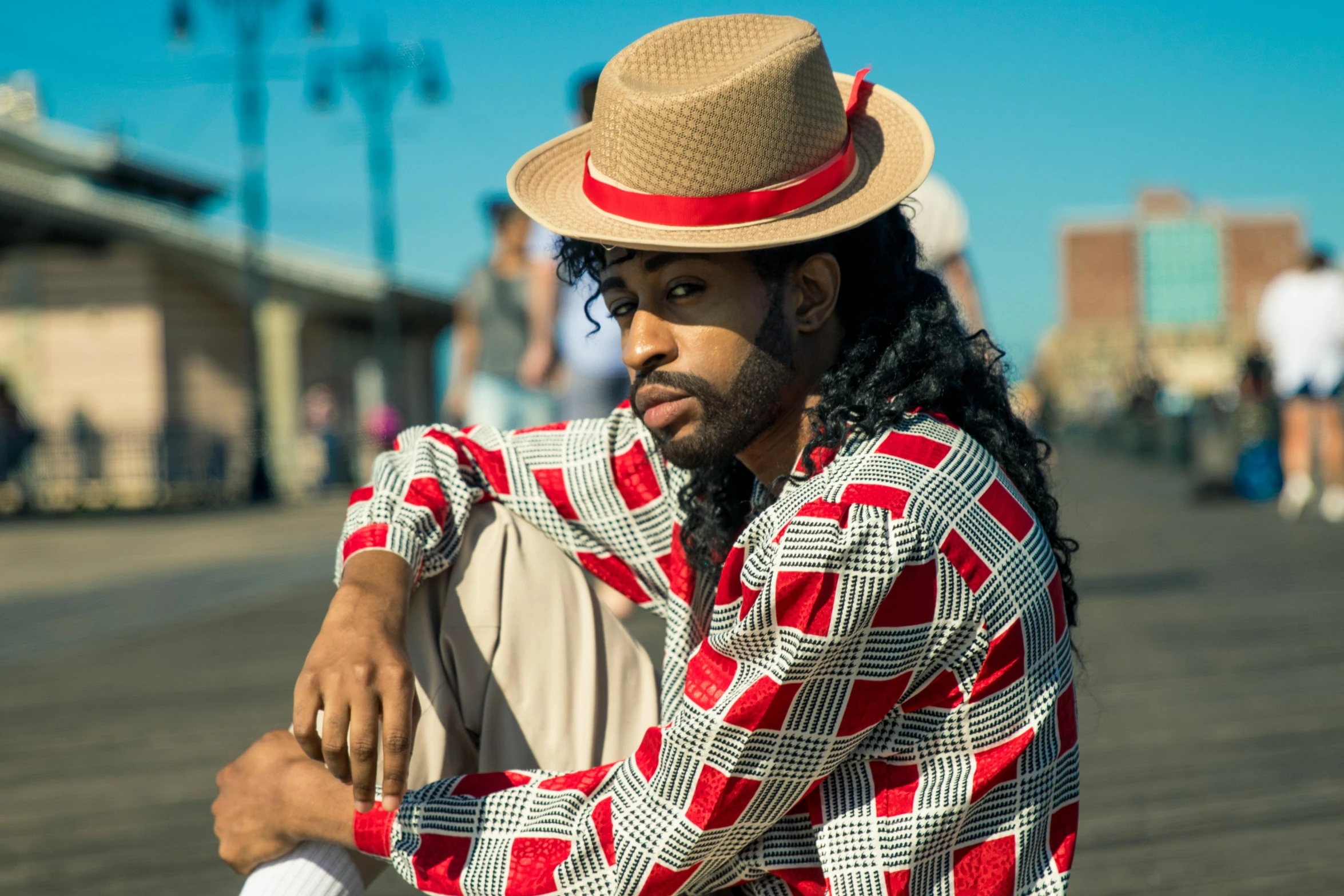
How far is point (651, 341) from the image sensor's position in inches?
65.1

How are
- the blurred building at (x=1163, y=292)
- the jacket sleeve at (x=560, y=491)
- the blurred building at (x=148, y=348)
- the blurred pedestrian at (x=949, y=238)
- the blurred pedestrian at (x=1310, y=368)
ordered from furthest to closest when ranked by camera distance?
the blurred building at (x=1163, y=292), the blurred building at (x=148, y=348), the blurred pedestrian at (x=1310, y=368), the blurred pedestrian at (x=949, y=238), the jacket sleeve at (x=560, y=491)

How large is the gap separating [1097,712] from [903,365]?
2.71m

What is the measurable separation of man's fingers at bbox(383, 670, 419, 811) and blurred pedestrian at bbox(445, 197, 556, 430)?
405cm

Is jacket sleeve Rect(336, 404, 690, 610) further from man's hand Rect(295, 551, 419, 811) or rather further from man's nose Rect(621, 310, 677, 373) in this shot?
man's nose Rect(621, 310, 677, 373)

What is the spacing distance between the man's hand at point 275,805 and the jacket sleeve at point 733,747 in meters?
Result: 0.14

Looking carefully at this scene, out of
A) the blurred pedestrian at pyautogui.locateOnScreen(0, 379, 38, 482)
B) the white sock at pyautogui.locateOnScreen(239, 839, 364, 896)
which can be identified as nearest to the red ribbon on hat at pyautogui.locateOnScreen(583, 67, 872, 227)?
the white sock at pyautogui.locateOnScreen(239, 839, 364, 896)

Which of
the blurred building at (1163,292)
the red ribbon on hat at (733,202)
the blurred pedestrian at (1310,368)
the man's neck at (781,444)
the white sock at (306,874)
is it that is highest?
the red ribbon on hat at (733,202)

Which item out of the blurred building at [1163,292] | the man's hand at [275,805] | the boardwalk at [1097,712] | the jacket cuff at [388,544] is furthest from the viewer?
the blurred building at [1163,292]

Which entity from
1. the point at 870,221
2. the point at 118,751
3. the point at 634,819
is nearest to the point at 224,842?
the point at 634,819

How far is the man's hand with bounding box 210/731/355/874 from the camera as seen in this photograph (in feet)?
5.45

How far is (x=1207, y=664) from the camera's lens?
4691 mm

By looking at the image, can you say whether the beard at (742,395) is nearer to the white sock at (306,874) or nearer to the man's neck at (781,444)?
the man's neck at (781,444)

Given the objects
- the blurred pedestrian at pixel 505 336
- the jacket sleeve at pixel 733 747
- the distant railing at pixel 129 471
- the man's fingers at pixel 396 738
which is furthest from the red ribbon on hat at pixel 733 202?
the distant railing at pixel 129 471

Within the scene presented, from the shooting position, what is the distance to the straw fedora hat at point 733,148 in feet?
5.12
